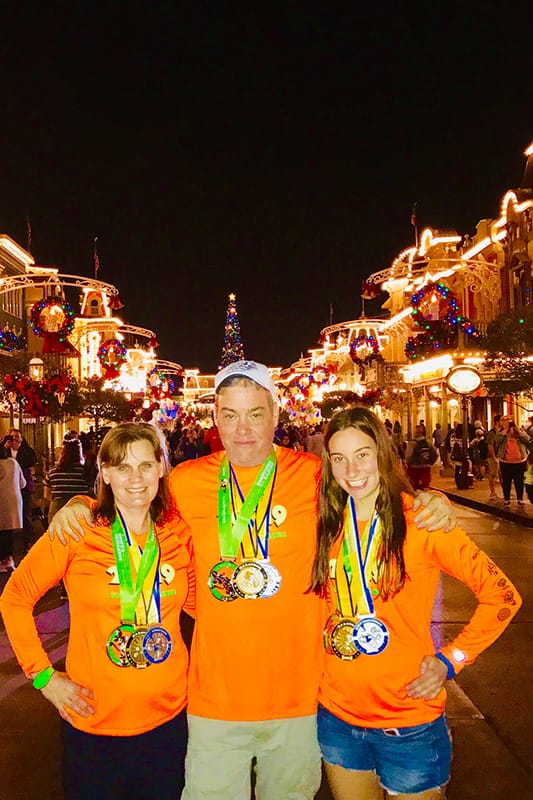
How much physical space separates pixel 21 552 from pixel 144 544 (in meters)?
10.5

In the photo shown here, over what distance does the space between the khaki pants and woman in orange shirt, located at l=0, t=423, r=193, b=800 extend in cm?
7

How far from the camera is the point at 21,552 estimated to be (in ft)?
42.0

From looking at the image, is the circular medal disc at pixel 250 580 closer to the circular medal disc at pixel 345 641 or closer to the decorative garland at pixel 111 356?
the circular medal disc at pixel 345 641

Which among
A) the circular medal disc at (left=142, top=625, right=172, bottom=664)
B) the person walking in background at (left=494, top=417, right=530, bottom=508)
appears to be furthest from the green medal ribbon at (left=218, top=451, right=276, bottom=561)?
the person walking in background at (left=494, top=417, right=530, bottom=508)

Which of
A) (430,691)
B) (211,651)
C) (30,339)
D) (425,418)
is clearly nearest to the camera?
(430,691)

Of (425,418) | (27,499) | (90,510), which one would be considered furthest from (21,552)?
(425,418)

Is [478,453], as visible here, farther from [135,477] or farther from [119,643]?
[119,643]

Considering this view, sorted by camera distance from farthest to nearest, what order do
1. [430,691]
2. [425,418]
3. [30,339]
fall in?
[30,339]
[425,418]
[430,691]

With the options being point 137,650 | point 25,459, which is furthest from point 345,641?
point 25,459

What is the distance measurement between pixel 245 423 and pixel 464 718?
333 cm

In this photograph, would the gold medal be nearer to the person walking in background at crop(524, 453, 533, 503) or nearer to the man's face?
the man's face

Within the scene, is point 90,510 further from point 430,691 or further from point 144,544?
point 430,691

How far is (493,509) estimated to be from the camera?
671 inches

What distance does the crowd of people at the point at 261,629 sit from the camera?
2842mm
